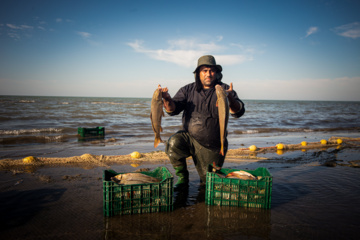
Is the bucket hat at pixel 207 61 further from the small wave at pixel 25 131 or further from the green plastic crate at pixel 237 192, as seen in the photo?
the small wave at pixel 25 131

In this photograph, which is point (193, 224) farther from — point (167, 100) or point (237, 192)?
point (167, 100)

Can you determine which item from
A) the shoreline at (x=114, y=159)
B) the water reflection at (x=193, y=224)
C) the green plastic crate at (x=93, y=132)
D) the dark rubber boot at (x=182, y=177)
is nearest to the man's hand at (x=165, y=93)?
the dark rubber boot at (x=182, y=177)

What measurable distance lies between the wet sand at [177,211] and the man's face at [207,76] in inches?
91.2

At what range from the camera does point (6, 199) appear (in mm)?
3992

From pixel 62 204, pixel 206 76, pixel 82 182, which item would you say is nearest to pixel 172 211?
pixel 62 204

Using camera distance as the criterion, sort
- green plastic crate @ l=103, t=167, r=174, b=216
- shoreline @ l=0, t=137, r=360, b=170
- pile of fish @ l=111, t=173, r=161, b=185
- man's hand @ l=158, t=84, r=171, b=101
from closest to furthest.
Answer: green plastic crate @ l=103, t=167, r=174, b=216
pile of fish @ l=111, t=173, r=161, b=185
man's hand @ l=158, t=84, r=171, b=101
shoreline @ l=0, t=137, r=360, b=170

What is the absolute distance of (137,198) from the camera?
135 inches

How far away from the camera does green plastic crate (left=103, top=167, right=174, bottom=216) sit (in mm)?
3285

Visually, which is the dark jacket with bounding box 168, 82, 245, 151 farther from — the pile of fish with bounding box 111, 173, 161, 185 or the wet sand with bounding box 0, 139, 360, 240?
the pile of fish with bounding box 111, 173, 161, 185

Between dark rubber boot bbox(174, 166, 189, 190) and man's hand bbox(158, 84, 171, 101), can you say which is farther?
dark rubber boot bbox(174, 166, 189, 190)

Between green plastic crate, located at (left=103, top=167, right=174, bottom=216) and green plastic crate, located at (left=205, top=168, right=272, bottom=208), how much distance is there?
747 millimetres

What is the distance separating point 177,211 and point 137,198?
0.75 metres

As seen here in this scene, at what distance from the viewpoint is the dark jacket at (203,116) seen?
4629 millimetres

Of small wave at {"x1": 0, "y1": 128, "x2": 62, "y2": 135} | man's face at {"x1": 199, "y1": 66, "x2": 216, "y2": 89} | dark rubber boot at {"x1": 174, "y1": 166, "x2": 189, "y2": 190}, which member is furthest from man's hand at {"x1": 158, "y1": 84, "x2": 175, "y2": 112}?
small wave at {"x1": 0, "y1": 128, "x2": 62, "y2": 135}
